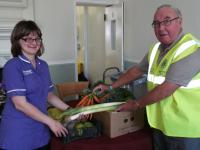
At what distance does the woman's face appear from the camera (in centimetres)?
144

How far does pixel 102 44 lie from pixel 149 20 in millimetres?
1843

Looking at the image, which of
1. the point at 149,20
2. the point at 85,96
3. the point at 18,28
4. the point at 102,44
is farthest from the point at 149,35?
the point at 18,28

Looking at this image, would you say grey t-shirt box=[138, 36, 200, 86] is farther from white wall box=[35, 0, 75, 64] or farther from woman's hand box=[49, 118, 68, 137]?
white wall box=[35, 0, 75, 64]

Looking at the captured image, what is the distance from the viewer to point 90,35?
6.04 meters

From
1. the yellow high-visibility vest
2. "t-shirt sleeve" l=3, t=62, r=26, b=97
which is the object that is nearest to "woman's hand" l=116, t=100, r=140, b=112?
the yellow high-visibility vest

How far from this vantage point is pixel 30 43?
4.77ft

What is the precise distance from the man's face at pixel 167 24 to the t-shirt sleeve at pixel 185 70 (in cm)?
19

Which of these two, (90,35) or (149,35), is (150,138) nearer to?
(149,35)

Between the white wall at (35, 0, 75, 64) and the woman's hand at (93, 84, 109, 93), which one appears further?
the white wall at (35, 0, 75, 64)

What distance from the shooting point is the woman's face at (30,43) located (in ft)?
4.73

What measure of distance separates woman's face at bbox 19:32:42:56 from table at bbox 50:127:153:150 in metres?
0.59

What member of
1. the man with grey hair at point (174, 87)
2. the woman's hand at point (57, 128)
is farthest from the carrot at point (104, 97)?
the woman's hand at point (57, 128)

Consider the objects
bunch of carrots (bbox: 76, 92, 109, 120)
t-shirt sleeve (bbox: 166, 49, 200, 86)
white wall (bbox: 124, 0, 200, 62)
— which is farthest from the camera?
white wall (bbox: 124, 0, 200, 62)

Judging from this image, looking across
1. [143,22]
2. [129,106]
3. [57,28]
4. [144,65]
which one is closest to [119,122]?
[129,106]
